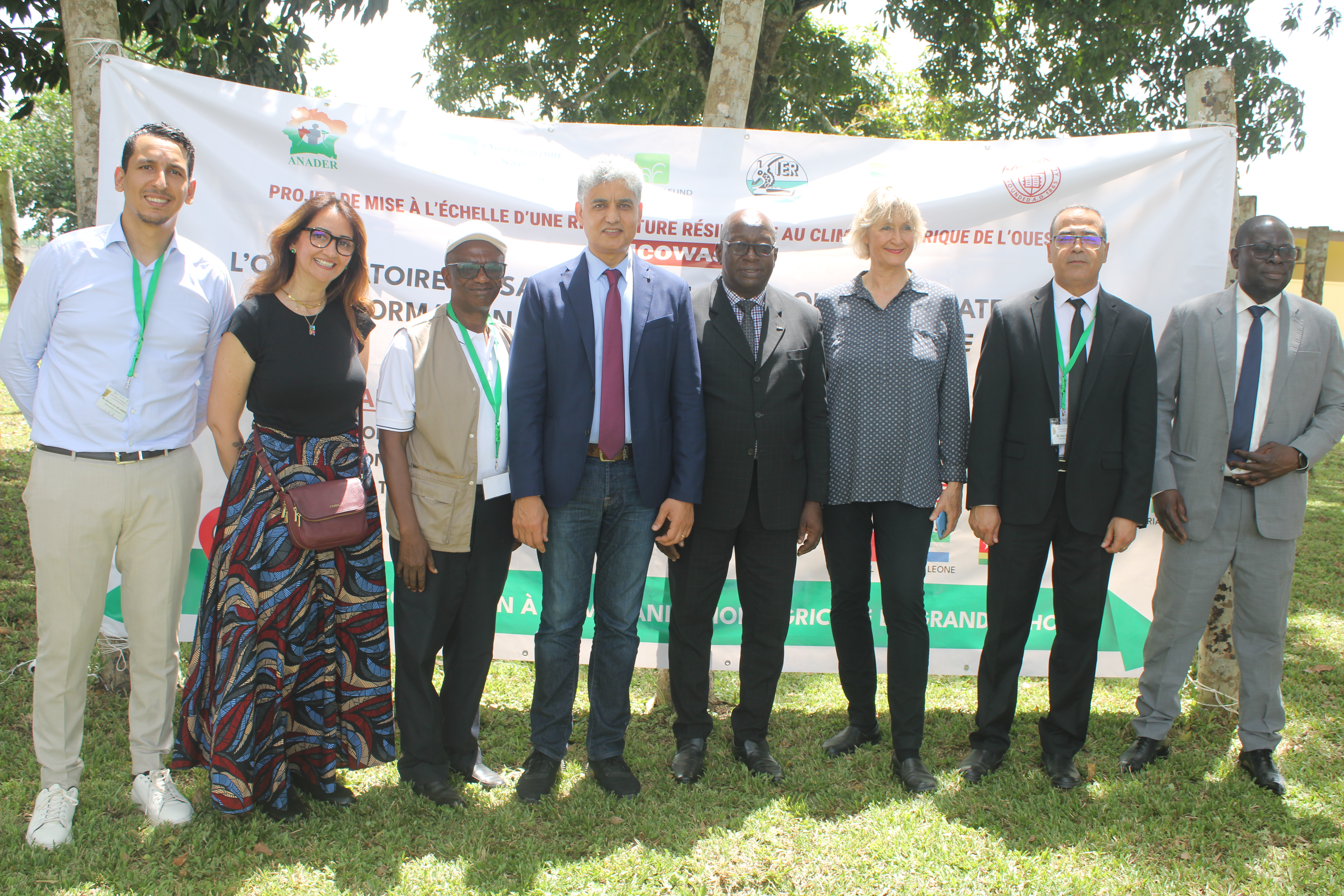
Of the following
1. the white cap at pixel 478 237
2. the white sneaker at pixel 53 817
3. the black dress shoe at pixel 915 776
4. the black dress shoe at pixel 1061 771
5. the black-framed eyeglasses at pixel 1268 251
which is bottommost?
the white sneaker at pixel 53 817

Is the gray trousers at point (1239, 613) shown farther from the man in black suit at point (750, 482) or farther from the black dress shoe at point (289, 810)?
the black dress shoe at point (289, 810)

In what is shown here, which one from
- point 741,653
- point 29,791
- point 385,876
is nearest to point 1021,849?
point 741,653

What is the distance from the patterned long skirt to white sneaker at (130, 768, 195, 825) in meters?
0.10

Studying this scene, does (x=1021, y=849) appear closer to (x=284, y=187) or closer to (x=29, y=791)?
(x=29, y=791)

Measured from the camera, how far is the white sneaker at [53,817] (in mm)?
2873

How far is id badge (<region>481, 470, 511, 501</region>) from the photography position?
315cm

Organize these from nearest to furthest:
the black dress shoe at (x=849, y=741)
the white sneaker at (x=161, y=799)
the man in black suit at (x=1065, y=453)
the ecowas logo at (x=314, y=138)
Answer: the white sneaker at (x=161, y=799), the man in black suit at (x=1065, y=453), the black dress shoe at (x=849, y=741), the ecowas logo at (x=314, y=138)

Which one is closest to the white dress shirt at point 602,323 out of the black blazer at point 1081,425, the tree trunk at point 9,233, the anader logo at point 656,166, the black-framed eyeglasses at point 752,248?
the black-framed eyeglasses at point 752,248

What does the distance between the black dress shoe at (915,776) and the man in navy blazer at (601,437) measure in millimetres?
1058

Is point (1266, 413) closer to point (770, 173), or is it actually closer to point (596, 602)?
point (770, 173)

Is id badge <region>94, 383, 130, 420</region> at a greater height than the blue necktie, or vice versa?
the blue necktie

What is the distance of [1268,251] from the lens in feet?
11.3

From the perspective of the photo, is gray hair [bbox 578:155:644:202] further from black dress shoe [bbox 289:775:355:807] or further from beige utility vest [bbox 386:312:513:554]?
black dress shoe [bbox 289:775:355:807]

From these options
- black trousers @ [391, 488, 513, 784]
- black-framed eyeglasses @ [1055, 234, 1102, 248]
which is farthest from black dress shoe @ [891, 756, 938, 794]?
black-framed eyeglasses @ [1055, 234, 1102, 248]
